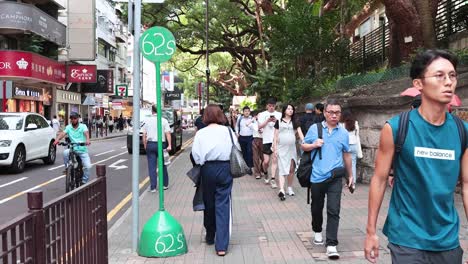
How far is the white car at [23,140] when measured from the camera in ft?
44.4

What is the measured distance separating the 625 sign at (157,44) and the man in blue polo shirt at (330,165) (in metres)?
1.88

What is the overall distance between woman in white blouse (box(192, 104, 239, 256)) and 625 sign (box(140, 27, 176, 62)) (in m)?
0.86

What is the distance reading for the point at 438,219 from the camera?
2.69 m

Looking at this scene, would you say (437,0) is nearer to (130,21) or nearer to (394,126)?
(130,21)

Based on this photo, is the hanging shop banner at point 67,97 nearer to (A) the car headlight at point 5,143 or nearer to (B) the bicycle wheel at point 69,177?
(A) the car headlight at point 5,143

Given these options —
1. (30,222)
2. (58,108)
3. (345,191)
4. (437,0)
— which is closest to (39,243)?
(30,222)

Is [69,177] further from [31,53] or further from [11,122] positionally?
[31,53]

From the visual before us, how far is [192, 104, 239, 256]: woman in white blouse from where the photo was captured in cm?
573

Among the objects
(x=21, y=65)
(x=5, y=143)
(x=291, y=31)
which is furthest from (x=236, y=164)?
(x=21, y=65)

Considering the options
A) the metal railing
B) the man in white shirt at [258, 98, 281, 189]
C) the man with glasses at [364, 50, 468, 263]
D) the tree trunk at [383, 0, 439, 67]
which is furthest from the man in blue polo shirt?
the tree trunk at [383, 0, 439, 67]

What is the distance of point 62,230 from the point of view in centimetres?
333

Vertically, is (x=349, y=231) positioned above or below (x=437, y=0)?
below

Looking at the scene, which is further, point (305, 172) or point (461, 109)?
point (461, 109)

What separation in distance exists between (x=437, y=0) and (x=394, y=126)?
998 centimetres
